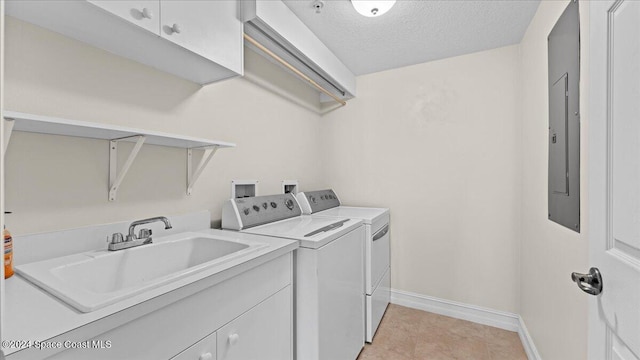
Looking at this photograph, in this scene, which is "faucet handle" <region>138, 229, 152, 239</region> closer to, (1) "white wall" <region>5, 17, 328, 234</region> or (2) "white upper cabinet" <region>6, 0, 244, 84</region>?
(1) "white wall" <region>5, 17, 328, 234</region>

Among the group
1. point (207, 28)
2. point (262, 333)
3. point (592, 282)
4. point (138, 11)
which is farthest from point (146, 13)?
point (592, 282)

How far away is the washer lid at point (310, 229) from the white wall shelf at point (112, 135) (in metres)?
0.53

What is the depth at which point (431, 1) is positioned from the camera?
1684mm

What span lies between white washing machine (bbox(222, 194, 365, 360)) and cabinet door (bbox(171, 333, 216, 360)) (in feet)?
1.72

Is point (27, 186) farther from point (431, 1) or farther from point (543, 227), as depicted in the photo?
point (543, 227)

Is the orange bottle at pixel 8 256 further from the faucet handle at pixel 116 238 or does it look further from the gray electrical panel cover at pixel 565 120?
the gray electrical panel cover at pixel 565 120

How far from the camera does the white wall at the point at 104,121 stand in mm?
976

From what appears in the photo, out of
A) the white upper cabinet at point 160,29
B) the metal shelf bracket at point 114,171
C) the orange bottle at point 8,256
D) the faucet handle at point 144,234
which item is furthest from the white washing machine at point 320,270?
the orange bottle at point 8,256

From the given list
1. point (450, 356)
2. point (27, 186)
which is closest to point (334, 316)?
point (450, 356)

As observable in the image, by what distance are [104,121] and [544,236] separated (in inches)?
93.6

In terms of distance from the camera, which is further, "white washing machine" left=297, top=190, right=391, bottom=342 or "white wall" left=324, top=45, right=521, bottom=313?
"white wall" left=324, top=45, right=521, bottom=313

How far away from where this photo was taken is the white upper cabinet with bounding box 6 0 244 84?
920 mm

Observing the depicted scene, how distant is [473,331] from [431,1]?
8.06ft

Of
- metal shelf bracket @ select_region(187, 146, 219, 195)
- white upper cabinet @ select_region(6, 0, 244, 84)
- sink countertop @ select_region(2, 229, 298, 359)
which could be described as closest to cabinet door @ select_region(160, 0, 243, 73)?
white upper cabinet @ select_region(6, 0, 244, 84)
